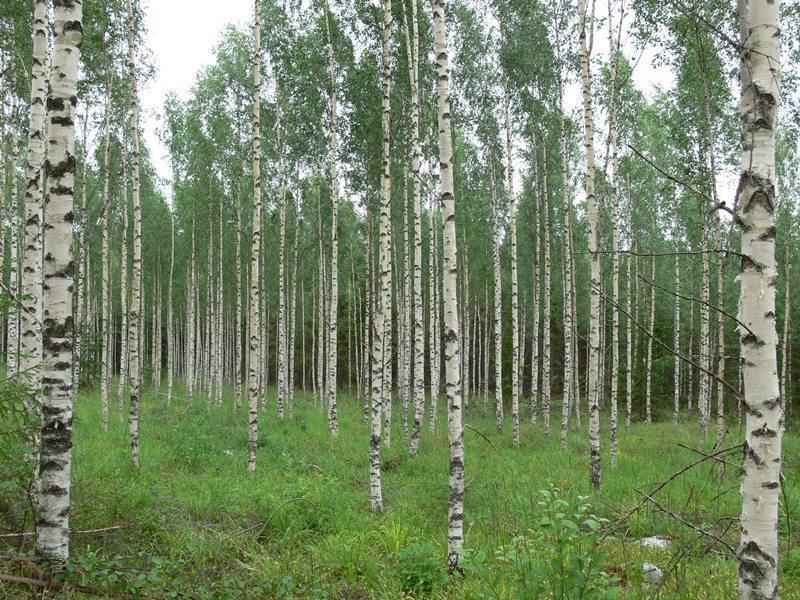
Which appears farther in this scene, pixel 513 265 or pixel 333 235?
pixel 513 265

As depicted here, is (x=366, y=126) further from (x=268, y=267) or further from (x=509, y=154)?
(x=268, y=267)

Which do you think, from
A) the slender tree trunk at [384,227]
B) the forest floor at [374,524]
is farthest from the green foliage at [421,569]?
→ the slender tree trunk at [384,227]

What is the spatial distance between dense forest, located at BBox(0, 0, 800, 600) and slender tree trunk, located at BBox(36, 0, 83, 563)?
2cm

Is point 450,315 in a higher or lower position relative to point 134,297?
lower

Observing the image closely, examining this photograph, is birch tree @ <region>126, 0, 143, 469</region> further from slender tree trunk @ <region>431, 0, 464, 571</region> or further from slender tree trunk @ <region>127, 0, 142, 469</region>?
slender tree trunk @ <region>431, 0, 464, 571</region>

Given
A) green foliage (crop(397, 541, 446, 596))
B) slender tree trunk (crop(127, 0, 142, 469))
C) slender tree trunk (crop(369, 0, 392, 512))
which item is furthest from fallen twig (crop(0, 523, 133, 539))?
slender tree trunk (crop(127, 0, 142, 469))

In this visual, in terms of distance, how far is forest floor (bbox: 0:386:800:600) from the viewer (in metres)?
4.04

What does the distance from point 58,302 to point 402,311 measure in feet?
49.2

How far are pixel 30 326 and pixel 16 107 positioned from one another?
8.30 meters

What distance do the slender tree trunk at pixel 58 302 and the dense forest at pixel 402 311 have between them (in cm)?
2

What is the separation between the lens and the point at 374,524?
664 cm

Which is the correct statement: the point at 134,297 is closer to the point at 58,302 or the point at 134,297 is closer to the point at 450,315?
the point at 58,302

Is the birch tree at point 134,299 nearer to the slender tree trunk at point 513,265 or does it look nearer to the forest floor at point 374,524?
the forest floor at point 374,524

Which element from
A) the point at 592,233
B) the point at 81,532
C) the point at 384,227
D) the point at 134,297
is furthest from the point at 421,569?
the point at 134,297
